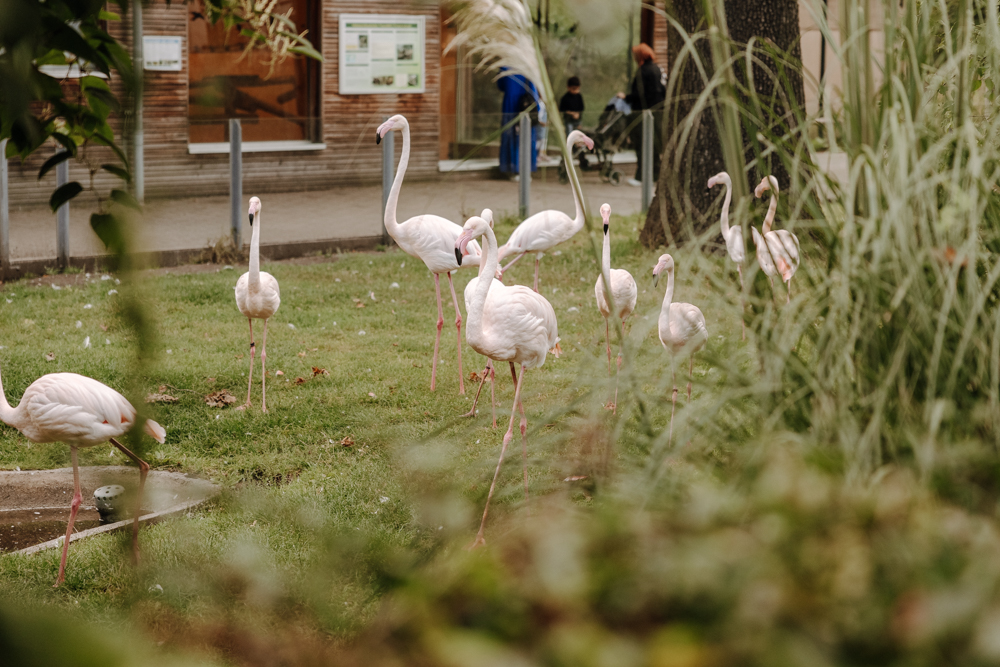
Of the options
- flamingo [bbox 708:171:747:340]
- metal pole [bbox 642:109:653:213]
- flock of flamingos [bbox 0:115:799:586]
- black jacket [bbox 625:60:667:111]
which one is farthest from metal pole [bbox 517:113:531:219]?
flamingo [bbox 708:171:747:340]

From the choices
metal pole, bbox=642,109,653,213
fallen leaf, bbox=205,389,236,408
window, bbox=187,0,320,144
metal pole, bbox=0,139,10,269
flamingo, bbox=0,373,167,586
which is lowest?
fallen leaf, bbox=205,389,236,408

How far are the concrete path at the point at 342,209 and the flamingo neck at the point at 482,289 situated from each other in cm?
296

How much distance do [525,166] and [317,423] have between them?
6.16 metres

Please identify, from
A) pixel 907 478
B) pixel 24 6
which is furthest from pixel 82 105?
pixel 907 478

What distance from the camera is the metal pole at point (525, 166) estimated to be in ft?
34.6

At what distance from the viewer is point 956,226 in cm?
172

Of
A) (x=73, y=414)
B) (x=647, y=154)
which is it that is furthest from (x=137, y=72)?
(x=647, y=154)

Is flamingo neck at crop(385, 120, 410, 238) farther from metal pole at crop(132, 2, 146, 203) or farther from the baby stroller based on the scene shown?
the baby stroller

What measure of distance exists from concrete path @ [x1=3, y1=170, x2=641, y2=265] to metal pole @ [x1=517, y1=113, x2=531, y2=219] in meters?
0.20

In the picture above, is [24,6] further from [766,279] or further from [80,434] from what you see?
[80,434]

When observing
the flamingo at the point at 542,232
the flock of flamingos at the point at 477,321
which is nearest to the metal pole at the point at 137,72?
the flock of flamingos at the point at 477,321

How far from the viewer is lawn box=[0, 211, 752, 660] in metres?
1.61

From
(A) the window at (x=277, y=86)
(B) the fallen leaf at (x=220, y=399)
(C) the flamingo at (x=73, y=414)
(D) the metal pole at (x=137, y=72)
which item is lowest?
(B) the fallen leaf at (x=220, y=399)

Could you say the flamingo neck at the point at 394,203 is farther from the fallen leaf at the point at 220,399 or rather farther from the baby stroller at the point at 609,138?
the baby stroller at the point at 609,138
